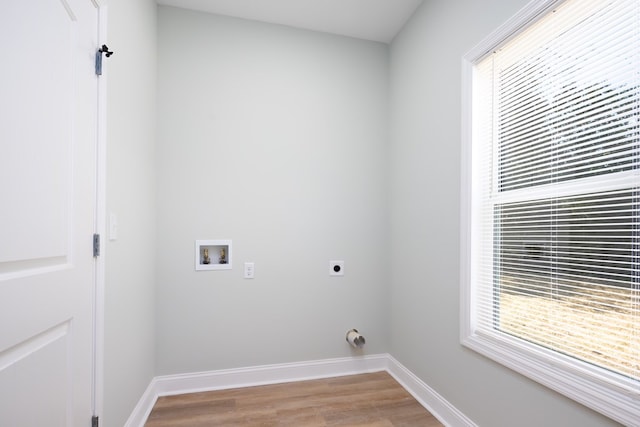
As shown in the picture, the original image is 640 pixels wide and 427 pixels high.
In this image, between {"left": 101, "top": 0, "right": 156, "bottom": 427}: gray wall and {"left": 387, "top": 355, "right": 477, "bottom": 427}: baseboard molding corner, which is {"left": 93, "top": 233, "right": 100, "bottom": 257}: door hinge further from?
{"left": 387, "top": 355, "right": 477, "bottom": 427}: baseboard molding corner

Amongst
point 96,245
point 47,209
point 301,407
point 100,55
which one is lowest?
point 301,407

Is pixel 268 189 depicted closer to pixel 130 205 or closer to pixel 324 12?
pixel 130 205

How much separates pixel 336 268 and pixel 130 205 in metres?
1.53

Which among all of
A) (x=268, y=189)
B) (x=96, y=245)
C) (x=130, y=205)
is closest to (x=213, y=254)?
(x=268, y=189)

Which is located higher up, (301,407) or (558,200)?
(558,200)

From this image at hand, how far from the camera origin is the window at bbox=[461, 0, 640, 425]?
45.0 inches

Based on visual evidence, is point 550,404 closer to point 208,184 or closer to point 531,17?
point 531,17

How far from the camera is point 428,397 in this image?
214 cm

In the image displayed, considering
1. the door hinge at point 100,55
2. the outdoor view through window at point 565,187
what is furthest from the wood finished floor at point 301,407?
the door hinge at point 100,55

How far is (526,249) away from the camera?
61.2 inches

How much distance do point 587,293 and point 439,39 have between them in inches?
66.6

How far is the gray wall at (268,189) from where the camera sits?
2338mm

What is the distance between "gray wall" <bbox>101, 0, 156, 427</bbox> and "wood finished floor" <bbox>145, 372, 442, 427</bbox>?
0.30m

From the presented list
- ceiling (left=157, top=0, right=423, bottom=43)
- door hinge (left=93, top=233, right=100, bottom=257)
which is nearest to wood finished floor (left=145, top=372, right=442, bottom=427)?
door hinge (left=93, top=233, right=100, bottom=257)
